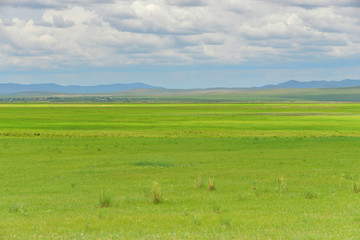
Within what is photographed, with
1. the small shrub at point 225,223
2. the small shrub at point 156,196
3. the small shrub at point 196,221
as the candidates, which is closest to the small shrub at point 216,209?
the small shrub at point 196,221

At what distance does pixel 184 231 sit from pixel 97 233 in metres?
2.11

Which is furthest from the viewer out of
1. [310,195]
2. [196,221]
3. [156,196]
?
[310,195]

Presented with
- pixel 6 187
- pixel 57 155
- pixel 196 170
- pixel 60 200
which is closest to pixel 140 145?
pixel 57 155

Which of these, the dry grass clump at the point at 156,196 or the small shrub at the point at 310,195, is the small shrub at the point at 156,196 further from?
the small shrub at the point at 310,195

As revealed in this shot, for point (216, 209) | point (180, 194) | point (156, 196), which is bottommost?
point (180, 194)

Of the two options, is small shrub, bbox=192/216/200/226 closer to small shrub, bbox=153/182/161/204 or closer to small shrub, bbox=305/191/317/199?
small shrub, bbox=153/182/161/204

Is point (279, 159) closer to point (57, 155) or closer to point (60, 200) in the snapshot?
point (57, 155)

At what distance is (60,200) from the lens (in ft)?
58.4

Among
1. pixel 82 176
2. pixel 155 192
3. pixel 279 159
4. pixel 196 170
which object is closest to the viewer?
pixel 155 192

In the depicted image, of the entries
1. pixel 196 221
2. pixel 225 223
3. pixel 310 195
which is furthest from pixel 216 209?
pixel 310 195

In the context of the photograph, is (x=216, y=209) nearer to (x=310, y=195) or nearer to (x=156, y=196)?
(x=156, y=196)

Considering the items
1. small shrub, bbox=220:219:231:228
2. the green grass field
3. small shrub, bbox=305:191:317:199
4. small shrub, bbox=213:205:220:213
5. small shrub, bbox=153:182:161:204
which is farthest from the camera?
small shrub, bbox=305:191:317:199

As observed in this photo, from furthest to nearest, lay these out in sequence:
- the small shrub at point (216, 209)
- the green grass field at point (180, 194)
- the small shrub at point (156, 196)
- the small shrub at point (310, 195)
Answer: the small shrub at point (310, 195) < the small shrub at point (156, 196) < the small shrub at point (216, 209) < the green grass field at point (180, 194)

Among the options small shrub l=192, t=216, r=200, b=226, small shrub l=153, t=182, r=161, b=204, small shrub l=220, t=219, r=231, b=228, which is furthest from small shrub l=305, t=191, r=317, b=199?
small shrub l=192, t=216, r=200, b=226
